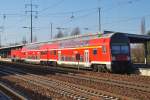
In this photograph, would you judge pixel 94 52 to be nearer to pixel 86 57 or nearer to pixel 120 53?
pixel 86 57

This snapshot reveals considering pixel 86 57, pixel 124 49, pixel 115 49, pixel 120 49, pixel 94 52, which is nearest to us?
pixel 115 49

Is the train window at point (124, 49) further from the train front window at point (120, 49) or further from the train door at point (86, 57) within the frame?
the train door at point (86, 57)

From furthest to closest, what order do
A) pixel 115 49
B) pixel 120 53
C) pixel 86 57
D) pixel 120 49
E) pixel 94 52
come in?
pixel 86 57
pixel 94 52
pixel 120 49
pixel 120 53
pixel 115 49

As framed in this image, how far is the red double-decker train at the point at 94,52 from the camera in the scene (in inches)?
1031

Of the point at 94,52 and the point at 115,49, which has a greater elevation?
the point at 115,49

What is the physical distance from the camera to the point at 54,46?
39.0 meters

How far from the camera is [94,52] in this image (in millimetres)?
28234

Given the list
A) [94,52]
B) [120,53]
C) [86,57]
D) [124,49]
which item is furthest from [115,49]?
[86,57]

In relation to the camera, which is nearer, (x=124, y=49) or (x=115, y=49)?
(x=115, y=49)

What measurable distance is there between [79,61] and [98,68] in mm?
3682

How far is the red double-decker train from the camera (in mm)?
26188

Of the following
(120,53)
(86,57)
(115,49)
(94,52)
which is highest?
(115,49)

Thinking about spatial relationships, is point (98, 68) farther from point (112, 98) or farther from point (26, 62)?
point (26, 62)

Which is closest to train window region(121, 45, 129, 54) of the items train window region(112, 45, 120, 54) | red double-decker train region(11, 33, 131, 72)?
red double-decker train region(11, 33, 131, 72)
